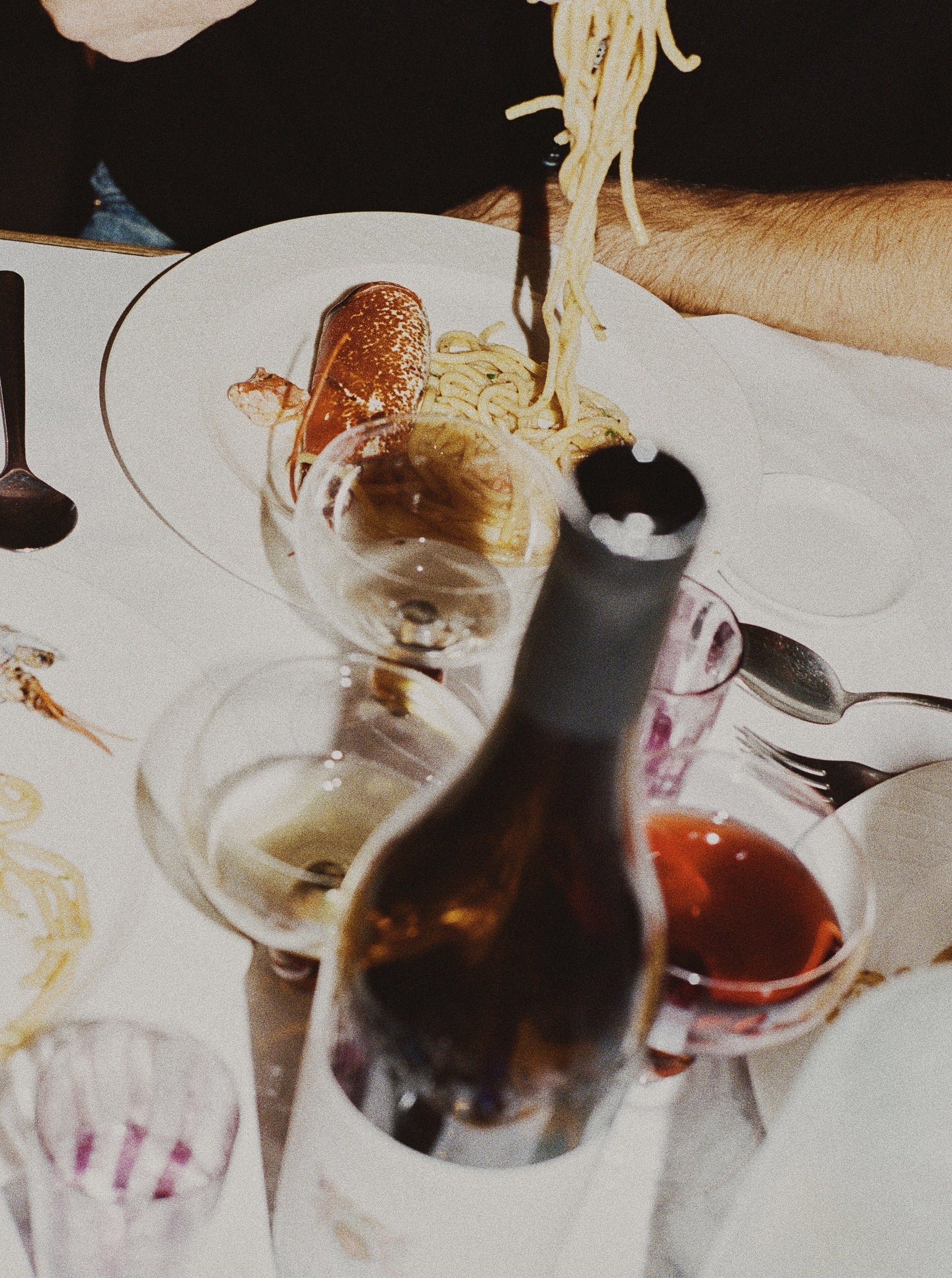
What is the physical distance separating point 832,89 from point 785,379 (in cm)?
106

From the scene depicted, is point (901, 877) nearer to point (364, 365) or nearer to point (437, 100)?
point (364, 365)

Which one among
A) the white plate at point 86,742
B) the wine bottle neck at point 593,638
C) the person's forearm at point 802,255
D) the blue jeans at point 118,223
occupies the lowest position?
the blue jeans at point 118,223

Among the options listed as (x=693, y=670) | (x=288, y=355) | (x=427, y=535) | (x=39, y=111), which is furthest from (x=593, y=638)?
(x=39, y=111)

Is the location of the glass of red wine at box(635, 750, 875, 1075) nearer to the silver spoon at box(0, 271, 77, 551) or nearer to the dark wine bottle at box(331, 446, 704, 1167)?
the dark wine bottle at box(331, 446, 704, 1167)

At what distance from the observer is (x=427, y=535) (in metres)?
0.95

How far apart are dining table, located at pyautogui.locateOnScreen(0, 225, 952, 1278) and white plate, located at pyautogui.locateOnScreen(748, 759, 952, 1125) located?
30 millimetres

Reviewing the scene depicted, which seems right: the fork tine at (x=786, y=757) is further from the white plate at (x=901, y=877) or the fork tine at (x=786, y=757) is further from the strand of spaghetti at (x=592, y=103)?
the strand of spaghetti at (x=592, y=103)

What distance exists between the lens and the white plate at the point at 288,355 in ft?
3.46

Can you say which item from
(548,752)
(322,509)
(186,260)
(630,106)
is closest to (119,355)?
(186,260)

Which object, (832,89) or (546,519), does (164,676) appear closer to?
(546,519)

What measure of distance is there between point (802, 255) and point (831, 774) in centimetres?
95

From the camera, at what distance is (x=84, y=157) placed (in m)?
2.53

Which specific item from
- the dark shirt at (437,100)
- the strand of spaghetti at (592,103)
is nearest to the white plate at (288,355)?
the strand of spaghetti at (592,103)

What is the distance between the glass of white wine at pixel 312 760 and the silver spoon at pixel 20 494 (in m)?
0.38
